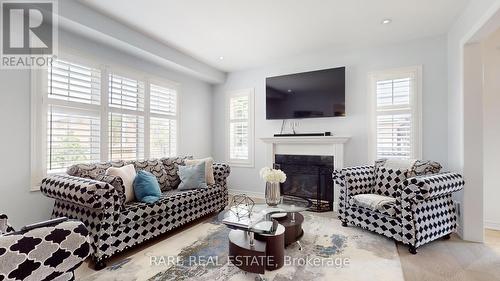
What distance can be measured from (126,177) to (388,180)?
3.28m

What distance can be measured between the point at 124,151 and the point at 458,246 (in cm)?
439

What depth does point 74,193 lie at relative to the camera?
2252 millimetres

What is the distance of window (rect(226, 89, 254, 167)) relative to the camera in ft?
16.7

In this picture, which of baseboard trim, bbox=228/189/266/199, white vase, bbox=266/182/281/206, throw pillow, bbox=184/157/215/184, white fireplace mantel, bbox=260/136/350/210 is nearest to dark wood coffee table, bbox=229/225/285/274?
white vase, bbox=266/182/281/206

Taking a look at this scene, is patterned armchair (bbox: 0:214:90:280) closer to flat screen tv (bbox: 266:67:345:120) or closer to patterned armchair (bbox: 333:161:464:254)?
patterned armchair (bbox: 333:161:464:254)

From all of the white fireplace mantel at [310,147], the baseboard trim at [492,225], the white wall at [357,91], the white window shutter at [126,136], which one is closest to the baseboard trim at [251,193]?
the white wall at [357,91]

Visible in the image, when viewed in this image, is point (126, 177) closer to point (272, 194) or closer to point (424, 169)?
point (272, 194)

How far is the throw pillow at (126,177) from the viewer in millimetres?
2771

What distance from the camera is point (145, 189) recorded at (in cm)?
289

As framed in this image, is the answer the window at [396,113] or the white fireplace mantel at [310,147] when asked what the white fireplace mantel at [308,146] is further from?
the window at [396,113]

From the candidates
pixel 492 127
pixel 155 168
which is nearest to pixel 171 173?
pixel 155 168

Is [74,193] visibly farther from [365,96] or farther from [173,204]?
[365,96]

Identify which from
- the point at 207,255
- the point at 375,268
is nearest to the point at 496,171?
the point at 375,268

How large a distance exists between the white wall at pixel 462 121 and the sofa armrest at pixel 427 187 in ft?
1.11
